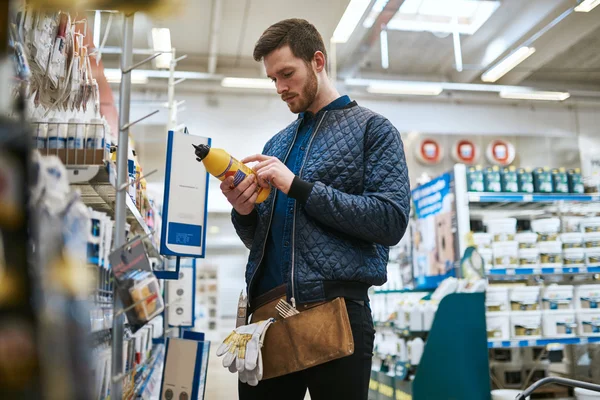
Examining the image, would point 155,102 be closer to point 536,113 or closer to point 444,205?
point 444,205

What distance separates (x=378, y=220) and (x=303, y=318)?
33 cm

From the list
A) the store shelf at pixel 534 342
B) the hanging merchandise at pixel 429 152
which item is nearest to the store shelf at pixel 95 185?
the store shelf at pixel 534 342

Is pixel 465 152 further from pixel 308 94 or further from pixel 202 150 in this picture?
pixel 202 150

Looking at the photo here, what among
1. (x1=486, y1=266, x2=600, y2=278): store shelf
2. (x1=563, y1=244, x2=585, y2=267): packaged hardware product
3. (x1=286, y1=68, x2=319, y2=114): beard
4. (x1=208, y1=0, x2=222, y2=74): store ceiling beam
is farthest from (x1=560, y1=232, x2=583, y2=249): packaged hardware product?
(x1=208, y1=0, x2=222, y2=74): store ceiling beam

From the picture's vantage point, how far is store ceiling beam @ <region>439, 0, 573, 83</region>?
27.6 feet

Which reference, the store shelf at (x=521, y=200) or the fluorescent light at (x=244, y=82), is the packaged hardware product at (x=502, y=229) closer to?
the store shelf at (x=521, y=200)

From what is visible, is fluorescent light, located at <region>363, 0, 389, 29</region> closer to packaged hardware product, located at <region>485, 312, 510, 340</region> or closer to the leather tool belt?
packaged hardware product, located at <region>485, 312, 510, 340</region>

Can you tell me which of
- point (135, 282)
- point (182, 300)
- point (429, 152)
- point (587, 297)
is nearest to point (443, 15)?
point (429, 152)

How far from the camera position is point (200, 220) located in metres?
2.00

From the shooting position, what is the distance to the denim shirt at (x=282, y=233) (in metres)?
1.61

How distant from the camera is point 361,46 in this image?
30.7 ft

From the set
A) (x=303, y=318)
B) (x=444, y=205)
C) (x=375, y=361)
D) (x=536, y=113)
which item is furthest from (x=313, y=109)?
(x=536, y=113)

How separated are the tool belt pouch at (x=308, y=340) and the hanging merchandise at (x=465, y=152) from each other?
9.60 meters

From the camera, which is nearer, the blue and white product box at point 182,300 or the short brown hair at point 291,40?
the short brown hair at point 291,40
